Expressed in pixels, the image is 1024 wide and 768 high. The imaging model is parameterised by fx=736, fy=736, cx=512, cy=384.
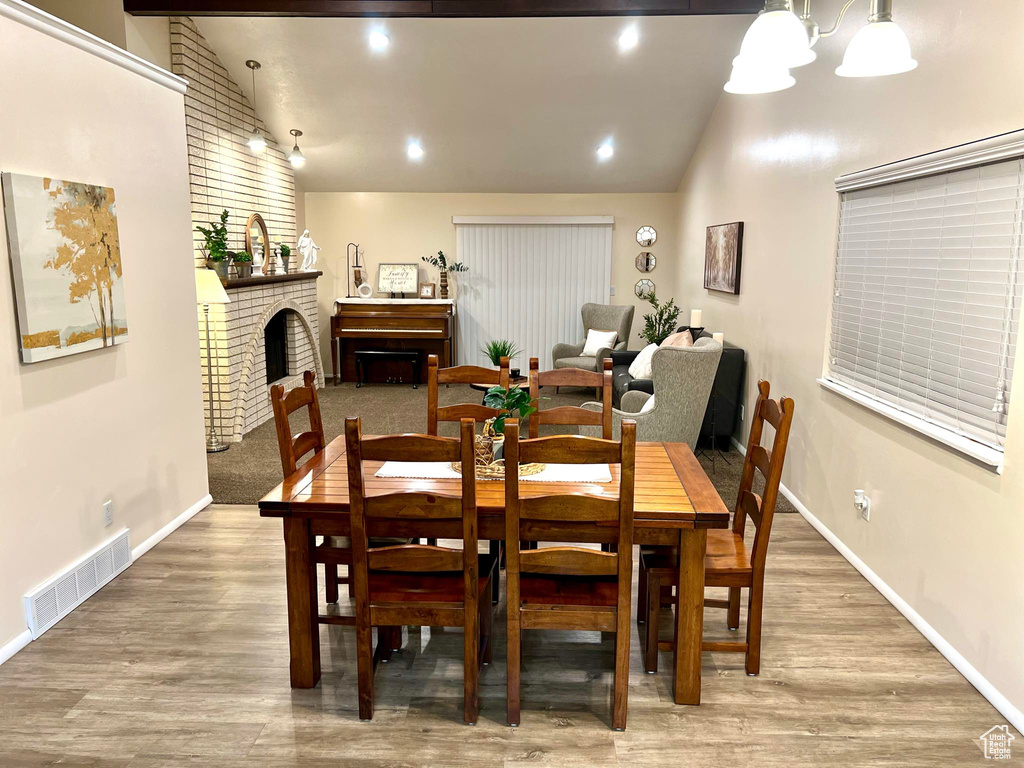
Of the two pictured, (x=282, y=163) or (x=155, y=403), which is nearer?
(x=155, y=403)

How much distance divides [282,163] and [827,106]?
573 centimetres

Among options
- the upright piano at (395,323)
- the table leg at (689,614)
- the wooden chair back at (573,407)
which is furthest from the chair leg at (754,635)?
the upright piano at (395,323)

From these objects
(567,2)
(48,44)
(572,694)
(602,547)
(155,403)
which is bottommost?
(572,694)

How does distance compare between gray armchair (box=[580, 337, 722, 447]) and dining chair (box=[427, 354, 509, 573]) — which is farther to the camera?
gray armchair (box=[580, 337, 722, 447])

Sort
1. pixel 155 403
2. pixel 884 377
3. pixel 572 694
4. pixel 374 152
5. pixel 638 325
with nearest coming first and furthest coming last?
pixel 572 694 → pixel 884 377 → pixel 155 403 → pixel 374 152 → pixel 638 325

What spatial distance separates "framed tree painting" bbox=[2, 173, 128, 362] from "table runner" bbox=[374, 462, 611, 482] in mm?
1475

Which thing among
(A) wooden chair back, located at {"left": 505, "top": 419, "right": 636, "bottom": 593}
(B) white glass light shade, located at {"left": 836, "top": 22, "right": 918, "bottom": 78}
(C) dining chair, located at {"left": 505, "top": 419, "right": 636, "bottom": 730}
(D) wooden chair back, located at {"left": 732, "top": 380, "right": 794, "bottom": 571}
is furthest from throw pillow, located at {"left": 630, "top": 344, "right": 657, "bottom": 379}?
(B) white glass light shade, located at {"left": 836, "top": 22, "right": 918, "bottom": 78}

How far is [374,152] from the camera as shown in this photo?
7832mm

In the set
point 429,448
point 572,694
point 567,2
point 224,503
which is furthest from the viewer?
point 567,2

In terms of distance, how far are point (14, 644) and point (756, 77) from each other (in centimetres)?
325

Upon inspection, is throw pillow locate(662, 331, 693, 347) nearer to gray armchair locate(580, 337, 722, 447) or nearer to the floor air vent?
gray armchair locate(580, 337, 722, 447)

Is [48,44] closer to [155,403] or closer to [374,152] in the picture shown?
[155,403]

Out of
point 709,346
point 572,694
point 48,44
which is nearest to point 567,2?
point 709,346
